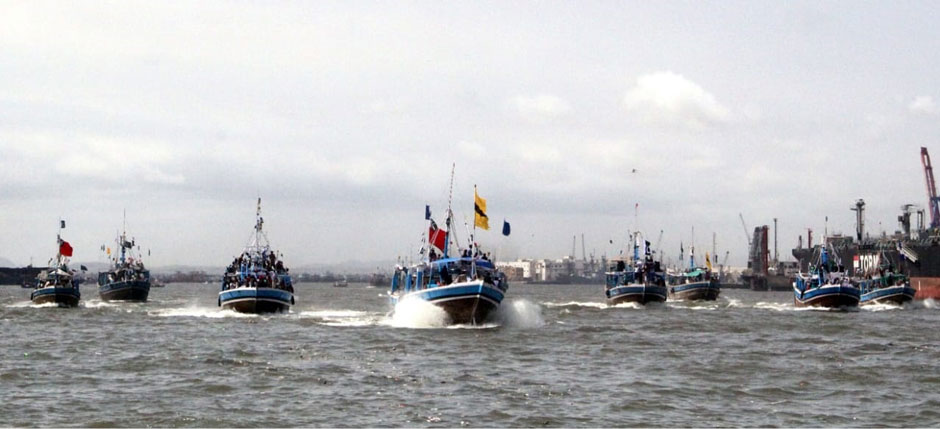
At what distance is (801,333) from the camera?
2486 inches

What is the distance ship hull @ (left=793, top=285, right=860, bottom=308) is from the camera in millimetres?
91688

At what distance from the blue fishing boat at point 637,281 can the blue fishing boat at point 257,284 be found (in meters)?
37.7

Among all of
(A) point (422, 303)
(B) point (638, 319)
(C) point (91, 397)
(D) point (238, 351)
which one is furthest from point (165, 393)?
(B) point (638, 319)

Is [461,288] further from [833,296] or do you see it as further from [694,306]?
[694,306]

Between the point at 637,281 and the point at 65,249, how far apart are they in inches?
2238

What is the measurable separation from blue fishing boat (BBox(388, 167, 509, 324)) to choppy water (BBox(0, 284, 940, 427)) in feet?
4.13

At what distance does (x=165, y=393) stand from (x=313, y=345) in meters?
17.6

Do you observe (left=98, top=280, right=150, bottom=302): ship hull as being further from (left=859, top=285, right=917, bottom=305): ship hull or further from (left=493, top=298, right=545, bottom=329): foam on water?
(left=859, top=285, right=917, bottom=305): ship hull

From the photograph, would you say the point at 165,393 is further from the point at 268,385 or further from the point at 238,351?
the point at 238,351

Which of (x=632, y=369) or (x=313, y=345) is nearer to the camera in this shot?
(x=632, y=369)

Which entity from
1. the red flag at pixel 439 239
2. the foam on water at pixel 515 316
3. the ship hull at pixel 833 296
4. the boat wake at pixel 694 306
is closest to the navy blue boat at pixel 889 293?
the ship hull at pixel 833 296

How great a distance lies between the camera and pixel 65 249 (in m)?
99.2

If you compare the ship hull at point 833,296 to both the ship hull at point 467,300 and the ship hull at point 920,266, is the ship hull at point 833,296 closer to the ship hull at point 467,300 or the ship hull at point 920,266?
the ship hull at point 467,300

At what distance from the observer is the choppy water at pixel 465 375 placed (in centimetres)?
3033
